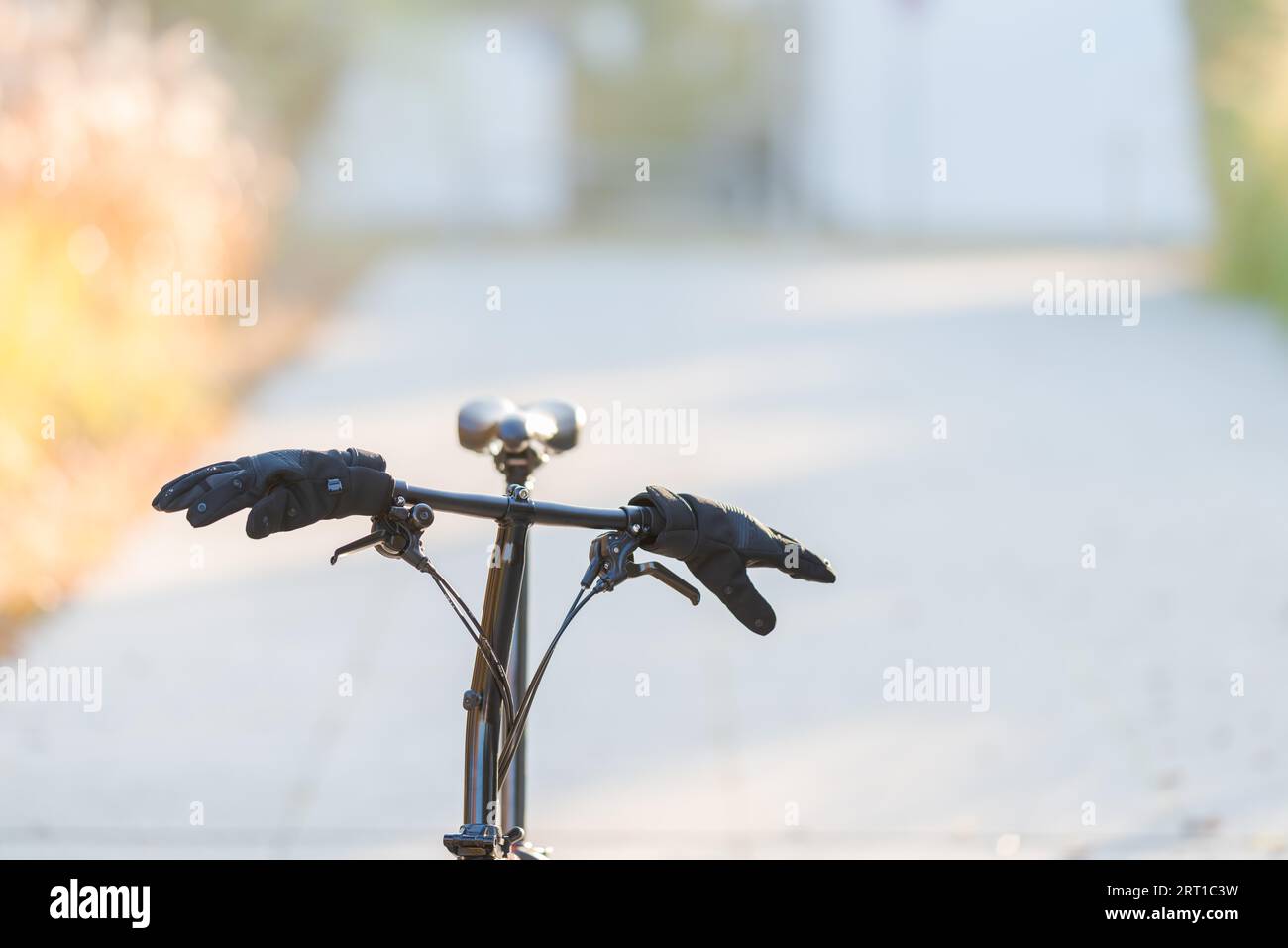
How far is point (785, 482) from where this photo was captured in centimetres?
879

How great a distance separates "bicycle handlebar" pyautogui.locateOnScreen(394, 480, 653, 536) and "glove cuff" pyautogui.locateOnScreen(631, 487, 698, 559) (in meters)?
0.02

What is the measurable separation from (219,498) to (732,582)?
2.13 ft

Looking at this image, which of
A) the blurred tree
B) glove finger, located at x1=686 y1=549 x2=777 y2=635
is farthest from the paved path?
the blurred tree

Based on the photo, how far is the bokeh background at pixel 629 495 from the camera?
4824mm

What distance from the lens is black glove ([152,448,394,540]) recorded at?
6.31 ft

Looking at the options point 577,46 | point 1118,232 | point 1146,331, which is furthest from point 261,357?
point 577,46

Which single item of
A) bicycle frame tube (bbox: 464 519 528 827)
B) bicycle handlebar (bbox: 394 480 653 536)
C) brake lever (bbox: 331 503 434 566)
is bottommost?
bicycle frame tube (bbox: 464 519 528 827)

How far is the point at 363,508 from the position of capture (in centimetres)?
208
